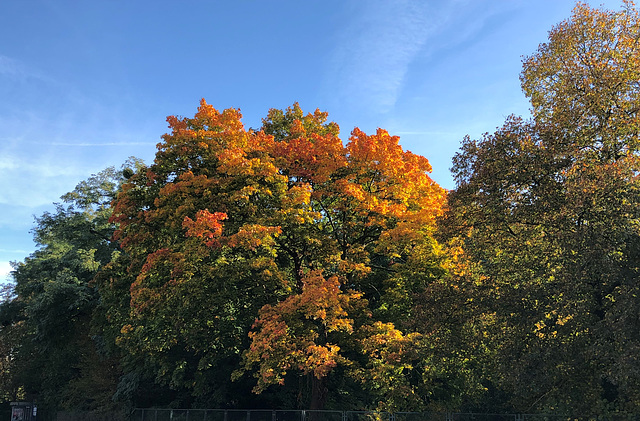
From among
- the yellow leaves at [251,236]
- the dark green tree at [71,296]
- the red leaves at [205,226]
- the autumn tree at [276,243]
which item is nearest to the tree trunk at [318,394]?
the autumn tree at [276,243]

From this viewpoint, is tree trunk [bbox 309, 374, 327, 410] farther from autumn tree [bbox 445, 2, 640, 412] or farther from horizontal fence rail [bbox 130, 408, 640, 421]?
autumn tree [bbox 445, 2, 640, 412]

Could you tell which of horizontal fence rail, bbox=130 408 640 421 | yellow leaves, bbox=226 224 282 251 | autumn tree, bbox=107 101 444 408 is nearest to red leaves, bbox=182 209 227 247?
autumn tree, bbox=107 101 444 408

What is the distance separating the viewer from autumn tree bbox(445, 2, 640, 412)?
12930 millimetres

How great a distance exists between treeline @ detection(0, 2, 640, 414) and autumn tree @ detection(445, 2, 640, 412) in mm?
56

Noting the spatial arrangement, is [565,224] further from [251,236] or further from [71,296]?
[71,296]

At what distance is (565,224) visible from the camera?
14117mm

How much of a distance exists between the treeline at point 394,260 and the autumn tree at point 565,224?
0.18ft

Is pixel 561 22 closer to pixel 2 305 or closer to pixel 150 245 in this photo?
pixel 150 245

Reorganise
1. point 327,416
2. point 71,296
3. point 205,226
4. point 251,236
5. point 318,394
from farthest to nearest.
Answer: point 71,296 → point 318,394 → point 327,416 → point 251,236 → point 205,226

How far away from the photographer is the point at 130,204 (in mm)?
23359

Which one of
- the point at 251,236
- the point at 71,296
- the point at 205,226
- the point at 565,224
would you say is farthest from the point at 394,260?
the point at 71,296

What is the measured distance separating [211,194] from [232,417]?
1137 centimetres

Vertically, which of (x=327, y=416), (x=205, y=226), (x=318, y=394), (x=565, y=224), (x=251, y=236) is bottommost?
(x=327, y=416)

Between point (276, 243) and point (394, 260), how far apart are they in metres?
7.95
